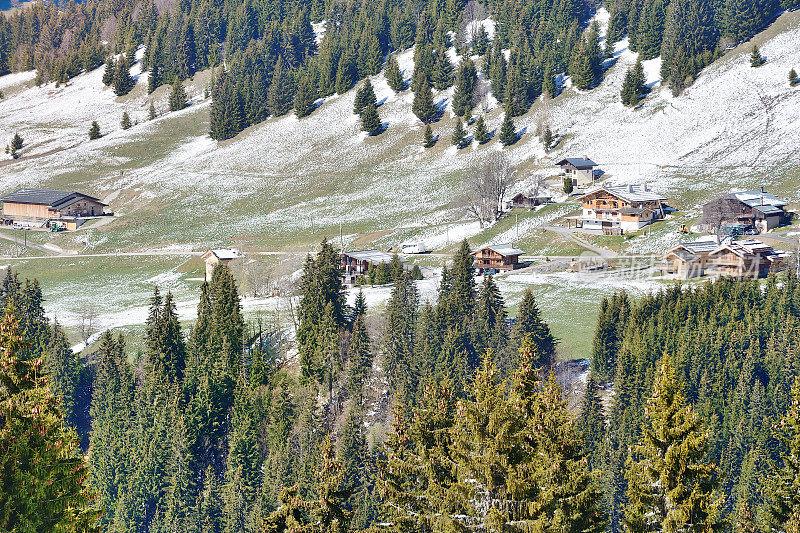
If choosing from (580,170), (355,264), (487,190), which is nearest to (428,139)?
(580,170)

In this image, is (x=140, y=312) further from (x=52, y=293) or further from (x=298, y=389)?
(x=298, y=389)

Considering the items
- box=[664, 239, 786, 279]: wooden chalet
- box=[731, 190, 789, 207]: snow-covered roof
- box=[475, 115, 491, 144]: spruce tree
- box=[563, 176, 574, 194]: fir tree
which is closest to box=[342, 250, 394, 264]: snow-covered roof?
box=[664, 239, 786, 279]: wooden chalet

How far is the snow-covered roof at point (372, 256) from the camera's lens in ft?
392

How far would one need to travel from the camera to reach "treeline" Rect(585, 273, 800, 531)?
62906 millimetres

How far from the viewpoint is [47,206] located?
546ft

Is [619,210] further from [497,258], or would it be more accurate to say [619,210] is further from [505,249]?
[497,258]

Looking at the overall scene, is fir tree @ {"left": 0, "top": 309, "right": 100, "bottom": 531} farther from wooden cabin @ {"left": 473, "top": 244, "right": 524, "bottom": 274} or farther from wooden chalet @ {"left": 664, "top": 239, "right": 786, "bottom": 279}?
wooden cabin @ {"left": 473, "top": 244, "right": 524, "bottom": 274}

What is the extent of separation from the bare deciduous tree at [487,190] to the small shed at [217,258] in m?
42.1

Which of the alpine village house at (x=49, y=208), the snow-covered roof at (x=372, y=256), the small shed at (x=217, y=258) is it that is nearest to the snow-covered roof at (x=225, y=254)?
the small shed at (x=217, y=258)

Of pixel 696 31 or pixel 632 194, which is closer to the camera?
pixel 632 194

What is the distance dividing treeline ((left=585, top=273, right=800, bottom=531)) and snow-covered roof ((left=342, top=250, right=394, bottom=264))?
43.2m

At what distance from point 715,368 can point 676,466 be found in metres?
55.5

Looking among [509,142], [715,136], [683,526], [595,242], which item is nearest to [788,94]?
[715,136]

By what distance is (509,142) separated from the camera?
18050cm
